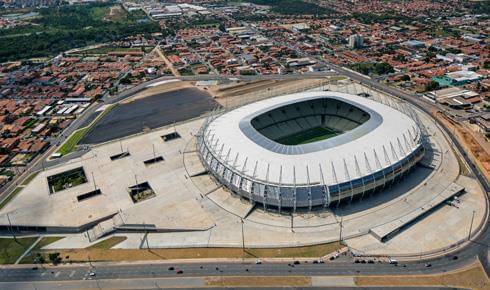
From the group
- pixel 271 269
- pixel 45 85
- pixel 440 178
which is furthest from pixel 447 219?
pixel 45 85

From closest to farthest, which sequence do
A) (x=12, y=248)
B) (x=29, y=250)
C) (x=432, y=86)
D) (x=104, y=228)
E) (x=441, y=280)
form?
(x=441, y=280) < (x=29, y=250) < (x=12, y=248) < (x=104, y=228) < (x=432, y=86)

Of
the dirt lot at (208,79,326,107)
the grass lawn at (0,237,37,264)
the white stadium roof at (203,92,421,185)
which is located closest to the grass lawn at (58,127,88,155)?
the grass lawn at (0,237,37,264)

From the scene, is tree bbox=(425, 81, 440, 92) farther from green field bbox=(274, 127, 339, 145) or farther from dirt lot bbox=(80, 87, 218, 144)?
dirt lot bbox=(80, 87, 218, 144)

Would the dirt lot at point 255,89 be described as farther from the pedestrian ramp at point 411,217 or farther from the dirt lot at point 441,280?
the dirt lot at point 441,280

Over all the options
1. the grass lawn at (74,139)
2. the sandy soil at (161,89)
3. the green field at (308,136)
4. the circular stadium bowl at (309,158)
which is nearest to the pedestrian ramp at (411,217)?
the circular stadium bowl at (309,158)

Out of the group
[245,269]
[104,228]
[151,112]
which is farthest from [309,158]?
[151,112]

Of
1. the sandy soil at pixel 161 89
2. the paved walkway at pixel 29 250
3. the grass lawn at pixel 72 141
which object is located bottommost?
the paved walkway at pixel 29 250

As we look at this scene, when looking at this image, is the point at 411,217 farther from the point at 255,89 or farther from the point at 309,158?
the point at 255,89
